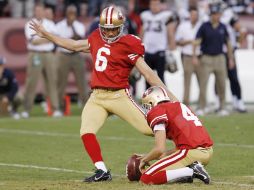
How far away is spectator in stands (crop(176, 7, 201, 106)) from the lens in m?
19.5

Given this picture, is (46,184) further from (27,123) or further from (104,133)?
(27,123)

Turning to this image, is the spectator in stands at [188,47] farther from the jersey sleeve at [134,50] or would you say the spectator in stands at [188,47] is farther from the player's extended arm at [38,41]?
the jersey sleeve at [134,50]

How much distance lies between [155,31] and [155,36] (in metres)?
0.11

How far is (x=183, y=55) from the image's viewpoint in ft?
64.6

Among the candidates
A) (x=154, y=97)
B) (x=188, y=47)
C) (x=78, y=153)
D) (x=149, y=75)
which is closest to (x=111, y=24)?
(x=149, y=75)

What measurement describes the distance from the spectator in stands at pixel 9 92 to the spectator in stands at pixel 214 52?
143 inches

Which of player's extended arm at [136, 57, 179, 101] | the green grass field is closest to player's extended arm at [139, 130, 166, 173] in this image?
the green grass field

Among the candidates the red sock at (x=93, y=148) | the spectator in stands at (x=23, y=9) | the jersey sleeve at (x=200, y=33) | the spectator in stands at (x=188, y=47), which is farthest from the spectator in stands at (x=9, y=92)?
the red sock at (x=93, y=148)

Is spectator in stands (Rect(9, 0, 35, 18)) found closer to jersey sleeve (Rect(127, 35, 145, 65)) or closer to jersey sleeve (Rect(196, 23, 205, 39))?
jersey sleeve (Rect(196, 23, 205, 39))

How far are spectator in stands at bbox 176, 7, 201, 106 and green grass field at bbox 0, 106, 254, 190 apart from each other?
1.21m

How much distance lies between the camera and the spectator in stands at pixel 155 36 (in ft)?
62.1

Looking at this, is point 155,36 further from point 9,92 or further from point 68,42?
point 68,42

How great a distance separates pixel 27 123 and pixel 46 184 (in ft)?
27.5

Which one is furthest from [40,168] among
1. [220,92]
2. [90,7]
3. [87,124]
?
[90,7]
